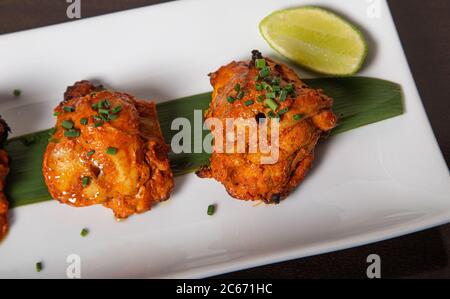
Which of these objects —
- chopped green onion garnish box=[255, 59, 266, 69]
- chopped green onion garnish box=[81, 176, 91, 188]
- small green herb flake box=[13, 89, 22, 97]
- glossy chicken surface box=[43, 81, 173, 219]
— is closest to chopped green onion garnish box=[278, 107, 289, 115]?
chopped green onion garnish box=[255, 59, 266, 69]

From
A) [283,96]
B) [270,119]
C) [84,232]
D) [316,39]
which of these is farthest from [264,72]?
[84,232]

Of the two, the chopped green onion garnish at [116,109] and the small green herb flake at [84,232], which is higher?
the chopped green onion garnish at [116,109]

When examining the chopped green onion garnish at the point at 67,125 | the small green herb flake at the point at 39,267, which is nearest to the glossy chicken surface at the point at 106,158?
the chopped green onion garnish at the point at 67,125

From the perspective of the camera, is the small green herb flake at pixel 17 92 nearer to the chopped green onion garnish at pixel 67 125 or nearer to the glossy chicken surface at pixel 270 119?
the chopped green onion garnish at pixel 67 125

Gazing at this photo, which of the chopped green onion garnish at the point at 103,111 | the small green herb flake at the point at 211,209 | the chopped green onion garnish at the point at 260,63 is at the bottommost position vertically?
the small green herb flake at the point at 211,209
